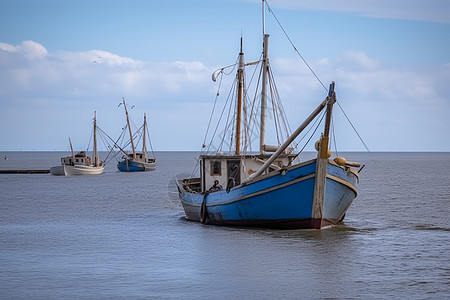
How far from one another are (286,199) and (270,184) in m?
0.90

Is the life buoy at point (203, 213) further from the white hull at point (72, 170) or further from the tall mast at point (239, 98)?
the white hull at point (72, 170)

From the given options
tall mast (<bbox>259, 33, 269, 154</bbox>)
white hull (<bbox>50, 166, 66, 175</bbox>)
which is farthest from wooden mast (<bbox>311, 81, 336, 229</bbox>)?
white hull (<bbox>50, 166, 66, 175</bbox>)

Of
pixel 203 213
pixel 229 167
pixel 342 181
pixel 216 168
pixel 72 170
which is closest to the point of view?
pixel 342 181

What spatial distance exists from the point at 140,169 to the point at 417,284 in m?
93.9

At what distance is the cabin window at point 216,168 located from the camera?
29.9 meters

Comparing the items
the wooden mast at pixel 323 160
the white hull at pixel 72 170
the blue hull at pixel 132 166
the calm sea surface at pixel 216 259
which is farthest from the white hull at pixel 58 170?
the wooden mast at pixel 323 160

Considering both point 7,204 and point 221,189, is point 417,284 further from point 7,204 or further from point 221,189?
point 7,204

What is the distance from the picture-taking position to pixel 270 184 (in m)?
25.2

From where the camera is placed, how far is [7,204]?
45.8 m

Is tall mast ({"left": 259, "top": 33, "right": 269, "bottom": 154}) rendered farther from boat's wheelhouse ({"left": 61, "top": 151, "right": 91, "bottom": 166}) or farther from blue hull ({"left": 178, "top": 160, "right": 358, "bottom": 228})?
boat's wheelhouse ({"left": 61, "top": 151, "right": 91, "bottom": 166})

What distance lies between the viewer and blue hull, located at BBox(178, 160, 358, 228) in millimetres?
24891

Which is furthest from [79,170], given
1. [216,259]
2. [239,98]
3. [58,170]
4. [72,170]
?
[216,259]

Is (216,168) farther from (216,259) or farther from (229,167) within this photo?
(216,259)

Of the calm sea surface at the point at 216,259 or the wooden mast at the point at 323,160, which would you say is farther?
the wooden mast at the point at 323,160
